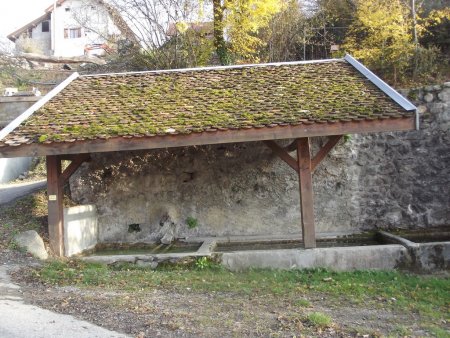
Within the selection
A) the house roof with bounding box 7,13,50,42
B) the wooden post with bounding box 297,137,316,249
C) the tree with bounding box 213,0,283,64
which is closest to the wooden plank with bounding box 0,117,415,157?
the wooden post with bounding box 297,137,316,249

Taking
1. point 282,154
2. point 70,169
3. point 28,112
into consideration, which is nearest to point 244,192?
point 282,154

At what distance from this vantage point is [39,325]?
469 cm

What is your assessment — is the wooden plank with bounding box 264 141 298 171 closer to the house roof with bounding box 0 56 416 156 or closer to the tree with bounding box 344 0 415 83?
the house roof with bounding box 0 56 416 156

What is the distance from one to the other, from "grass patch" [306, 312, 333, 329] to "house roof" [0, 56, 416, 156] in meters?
3.41

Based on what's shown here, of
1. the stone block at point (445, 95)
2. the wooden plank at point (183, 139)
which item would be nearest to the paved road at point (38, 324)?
the wooden plank at point (183, 139)

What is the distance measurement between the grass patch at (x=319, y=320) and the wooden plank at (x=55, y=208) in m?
5.10

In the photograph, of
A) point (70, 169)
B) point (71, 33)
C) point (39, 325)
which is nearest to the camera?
point (39, 325)

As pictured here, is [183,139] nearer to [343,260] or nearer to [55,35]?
[343,260]

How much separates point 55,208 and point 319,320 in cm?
541

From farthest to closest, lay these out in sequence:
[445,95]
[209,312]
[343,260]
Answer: [445,95], [343,260], [209,312]

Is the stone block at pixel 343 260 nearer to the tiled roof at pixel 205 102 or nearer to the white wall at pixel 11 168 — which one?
the tiled roof at pixel 205 102

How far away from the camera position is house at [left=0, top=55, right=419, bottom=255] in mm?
7707

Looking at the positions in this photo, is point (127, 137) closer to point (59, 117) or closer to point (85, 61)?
point (59, 117)

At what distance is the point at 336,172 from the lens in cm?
1070
